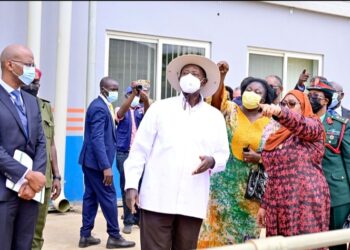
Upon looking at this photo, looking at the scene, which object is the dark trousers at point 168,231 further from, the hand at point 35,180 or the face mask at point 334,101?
the face mask at point 334,101

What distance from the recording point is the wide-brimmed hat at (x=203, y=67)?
11.8ft

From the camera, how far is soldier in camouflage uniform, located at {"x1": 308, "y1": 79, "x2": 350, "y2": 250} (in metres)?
4.13

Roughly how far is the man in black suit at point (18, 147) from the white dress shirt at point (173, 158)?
626mm

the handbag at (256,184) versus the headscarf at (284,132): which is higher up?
the headscarf at (284,132)

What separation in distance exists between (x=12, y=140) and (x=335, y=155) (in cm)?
246

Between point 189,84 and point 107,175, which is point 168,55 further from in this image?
point 189,84

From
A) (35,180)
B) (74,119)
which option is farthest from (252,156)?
(74,119)

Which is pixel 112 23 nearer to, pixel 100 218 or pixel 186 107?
pixel 100 218

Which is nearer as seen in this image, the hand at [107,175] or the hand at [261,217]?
the hand at [261,217]

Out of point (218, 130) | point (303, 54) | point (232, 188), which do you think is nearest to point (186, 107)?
point (218, 130)

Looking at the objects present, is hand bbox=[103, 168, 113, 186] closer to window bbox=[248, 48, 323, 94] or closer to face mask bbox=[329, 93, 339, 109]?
face mask bbox=[329, 93, 339, 109]

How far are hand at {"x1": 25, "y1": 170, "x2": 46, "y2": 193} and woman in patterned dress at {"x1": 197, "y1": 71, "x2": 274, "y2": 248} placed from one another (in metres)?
1.49

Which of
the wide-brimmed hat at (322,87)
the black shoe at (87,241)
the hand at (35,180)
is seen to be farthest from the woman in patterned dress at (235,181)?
the black shoe at (87,241)

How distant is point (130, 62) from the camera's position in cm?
790
